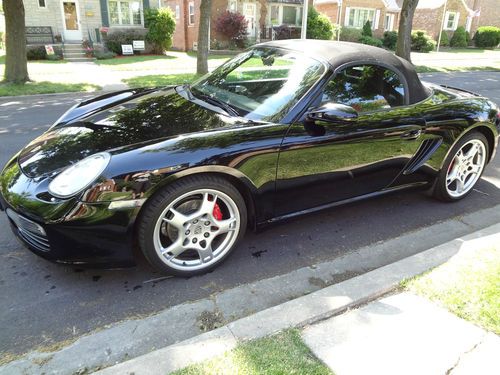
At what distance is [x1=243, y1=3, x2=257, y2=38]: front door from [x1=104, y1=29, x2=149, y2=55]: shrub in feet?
24.7

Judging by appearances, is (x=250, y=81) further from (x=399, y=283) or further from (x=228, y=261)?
(x=399, y=283)

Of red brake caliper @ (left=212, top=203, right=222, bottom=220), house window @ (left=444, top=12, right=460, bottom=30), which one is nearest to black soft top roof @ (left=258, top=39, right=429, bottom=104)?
red brake caliper @ (left=212, top=203, right=222, bottom=220)

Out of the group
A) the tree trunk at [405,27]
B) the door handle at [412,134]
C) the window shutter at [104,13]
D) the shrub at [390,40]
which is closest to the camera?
the door handle at [412,134]

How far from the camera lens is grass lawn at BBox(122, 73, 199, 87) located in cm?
1073

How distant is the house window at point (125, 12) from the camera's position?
69.6 feet

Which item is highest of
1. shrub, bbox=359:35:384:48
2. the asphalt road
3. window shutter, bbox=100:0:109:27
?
window shutter, bbox=100:0:109:27

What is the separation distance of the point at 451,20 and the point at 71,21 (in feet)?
102

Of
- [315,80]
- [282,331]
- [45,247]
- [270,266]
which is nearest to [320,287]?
[270,266]

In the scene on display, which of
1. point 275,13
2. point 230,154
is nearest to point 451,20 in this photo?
point 275,13

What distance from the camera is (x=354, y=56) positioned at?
315 cm

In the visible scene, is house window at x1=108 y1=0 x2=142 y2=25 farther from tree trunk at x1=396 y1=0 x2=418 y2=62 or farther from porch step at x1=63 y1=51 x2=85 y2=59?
tree trunk at x1=396 y1=0 x2=418 y2=62

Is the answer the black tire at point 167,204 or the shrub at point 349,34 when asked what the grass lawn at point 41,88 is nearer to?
the black tire at point 167,204

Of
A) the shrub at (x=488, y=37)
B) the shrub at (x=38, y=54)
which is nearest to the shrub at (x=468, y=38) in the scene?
Answer: the shrub at (x=488, y=37)

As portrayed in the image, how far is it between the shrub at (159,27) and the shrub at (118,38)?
0.73 m
